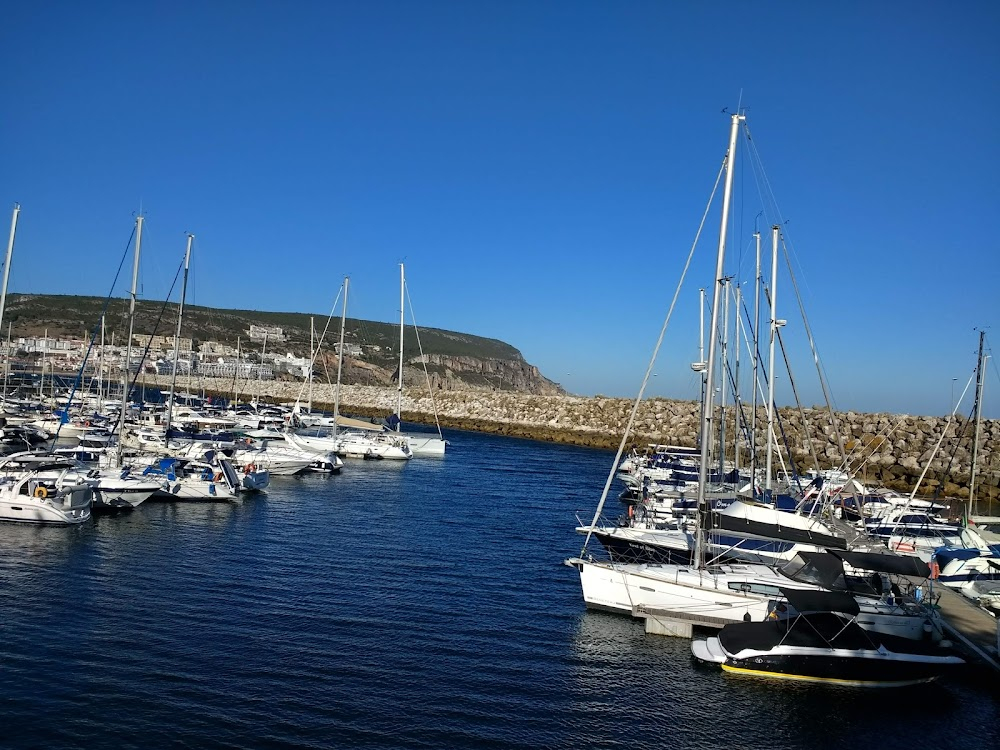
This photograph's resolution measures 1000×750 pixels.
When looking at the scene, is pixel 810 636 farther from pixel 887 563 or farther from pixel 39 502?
pixel 39 502

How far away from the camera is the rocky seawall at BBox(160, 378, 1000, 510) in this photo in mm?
52594

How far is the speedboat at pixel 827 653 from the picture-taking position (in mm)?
15156

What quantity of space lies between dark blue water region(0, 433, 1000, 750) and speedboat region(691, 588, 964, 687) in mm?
318

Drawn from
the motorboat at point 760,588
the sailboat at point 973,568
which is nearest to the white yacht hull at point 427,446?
the sailboat at point 973,568

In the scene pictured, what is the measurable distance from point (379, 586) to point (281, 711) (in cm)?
801

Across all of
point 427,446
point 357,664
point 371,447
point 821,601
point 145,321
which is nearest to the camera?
point 357,664

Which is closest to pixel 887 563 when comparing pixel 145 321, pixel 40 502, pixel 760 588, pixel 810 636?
pixel 760 588

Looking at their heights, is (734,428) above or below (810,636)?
above

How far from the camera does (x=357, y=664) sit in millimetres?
15289

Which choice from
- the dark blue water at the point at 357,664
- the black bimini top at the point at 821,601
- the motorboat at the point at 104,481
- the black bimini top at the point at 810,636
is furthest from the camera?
the motorboat at the point at 104,481

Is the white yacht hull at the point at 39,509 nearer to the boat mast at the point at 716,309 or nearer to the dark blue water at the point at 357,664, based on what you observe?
the dark blue water at the point at 357,664

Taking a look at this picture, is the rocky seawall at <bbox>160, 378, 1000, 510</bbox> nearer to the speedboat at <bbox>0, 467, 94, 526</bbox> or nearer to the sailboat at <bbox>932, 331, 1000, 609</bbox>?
the sailboat at <bbox>932, 331, 1000, 609</bbox>

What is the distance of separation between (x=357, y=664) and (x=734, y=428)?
46946 mm

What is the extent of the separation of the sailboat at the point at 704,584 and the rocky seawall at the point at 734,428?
31.6 feet
